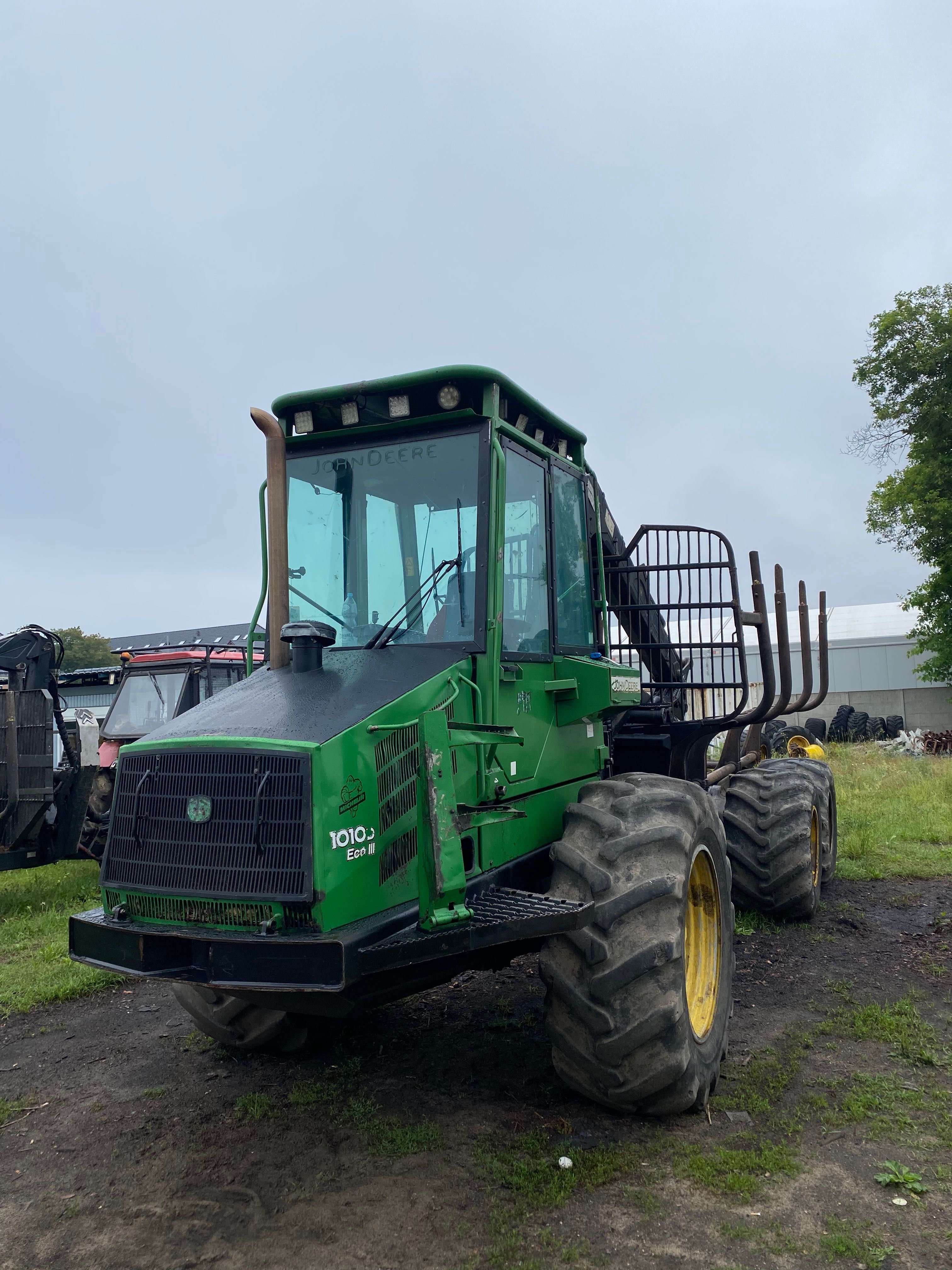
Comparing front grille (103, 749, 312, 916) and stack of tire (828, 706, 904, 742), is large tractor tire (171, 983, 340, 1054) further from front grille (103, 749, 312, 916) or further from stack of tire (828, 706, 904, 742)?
stack of tire (828, 706, 904, 742)

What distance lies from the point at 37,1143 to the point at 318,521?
308cm

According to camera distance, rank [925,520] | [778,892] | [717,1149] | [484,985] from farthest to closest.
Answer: [925,520] → [778,892] → [484,985] → [717,1149]

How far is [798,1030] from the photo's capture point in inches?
211

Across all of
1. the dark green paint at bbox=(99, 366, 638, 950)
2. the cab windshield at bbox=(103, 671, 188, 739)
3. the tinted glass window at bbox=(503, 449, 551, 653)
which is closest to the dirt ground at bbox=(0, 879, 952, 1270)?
the dark green paint at bbox=(99, 366, 638, 950)

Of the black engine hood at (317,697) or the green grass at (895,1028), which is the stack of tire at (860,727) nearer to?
the green grass at (895,1028)

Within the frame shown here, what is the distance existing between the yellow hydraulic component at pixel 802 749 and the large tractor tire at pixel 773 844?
294 inches

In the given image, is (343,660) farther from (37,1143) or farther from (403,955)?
(37,1143)

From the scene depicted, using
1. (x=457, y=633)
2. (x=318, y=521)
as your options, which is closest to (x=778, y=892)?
(x=457, y=633)

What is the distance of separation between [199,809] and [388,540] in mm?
1556

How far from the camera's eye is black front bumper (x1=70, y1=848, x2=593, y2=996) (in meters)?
3.47

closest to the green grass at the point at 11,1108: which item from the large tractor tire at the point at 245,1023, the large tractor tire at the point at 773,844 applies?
the large tractor tire at the point at 245,1023

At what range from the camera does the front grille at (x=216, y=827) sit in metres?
3.64

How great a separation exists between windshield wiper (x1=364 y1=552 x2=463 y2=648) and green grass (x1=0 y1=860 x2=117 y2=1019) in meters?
2.59

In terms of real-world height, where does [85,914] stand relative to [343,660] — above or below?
below
